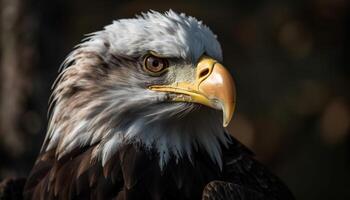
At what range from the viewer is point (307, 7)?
12.2 m

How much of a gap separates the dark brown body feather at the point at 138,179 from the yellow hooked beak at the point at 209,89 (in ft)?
1.19

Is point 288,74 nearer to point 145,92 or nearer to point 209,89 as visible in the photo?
point 145,92

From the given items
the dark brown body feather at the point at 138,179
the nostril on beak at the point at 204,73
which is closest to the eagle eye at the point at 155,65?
the nostril on beak at the point at 204,73

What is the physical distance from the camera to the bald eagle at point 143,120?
482 cm

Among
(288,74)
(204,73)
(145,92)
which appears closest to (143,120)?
(145,92)

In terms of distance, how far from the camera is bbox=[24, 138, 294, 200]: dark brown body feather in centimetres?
486

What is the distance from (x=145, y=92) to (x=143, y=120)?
0.15m

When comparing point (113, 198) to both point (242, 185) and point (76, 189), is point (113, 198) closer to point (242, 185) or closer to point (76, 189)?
point (76, 189)

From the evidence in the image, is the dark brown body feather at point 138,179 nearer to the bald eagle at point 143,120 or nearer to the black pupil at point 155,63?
the bald eagle at point 143,120

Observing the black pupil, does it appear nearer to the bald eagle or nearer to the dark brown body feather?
the bald eagle

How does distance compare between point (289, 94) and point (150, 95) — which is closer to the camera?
point (150, 95)

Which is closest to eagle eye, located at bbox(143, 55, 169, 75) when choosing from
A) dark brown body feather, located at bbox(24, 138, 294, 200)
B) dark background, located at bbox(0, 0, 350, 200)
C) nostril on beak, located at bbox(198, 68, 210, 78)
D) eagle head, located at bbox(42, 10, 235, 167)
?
eagle head, located at bbox(42, 10, 235, 167)

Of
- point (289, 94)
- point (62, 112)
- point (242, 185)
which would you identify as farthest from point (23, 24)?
point (289, 94)

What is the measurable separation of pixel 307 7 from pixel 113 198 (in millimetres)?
7806
